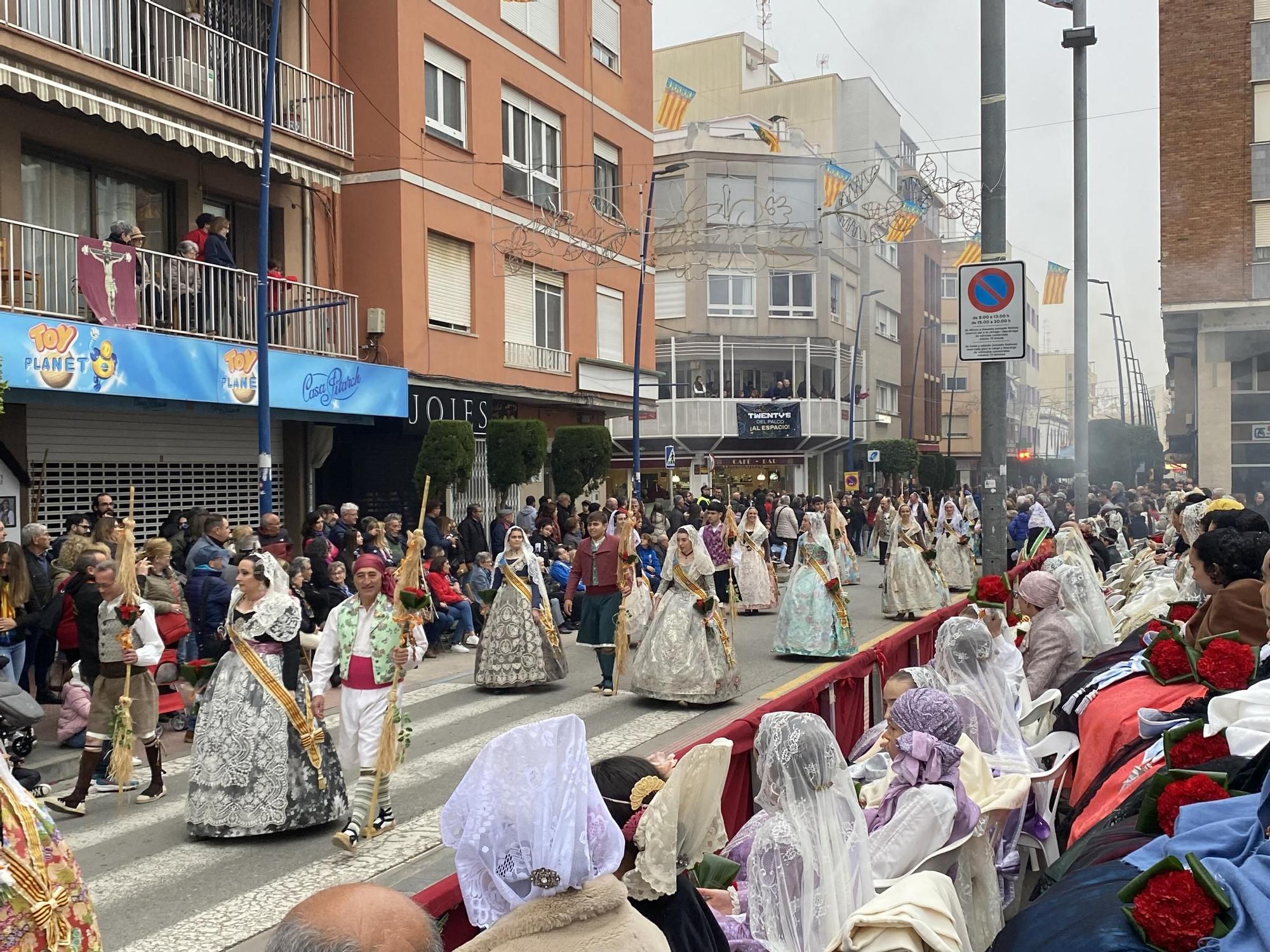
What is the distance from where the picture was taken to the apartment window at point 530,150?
73.8 ft

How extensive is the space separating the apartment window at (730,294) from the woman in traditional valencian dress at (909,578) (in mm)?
27453

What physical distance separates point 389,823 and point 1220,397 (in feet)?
88.3

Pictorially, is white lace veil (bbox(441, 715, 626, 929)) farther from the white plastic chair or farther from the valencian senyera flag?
the valencian senyera flag

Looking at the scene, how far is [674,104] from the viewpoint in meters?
36.6

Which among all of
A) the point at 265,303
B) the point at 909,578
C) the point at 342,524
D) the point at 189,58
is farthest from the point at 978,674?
the point at 189,58

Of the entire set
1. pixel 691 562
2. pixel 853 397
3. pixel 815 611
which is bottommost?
pixel 815 611

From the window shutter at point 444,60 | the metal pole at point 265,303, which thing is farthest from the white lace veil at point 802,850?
the window shutter at point 444,60

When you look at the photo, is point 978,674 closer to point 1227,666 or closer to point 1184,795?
point 1227,666

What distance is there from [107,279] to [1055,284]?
1858 centimetres

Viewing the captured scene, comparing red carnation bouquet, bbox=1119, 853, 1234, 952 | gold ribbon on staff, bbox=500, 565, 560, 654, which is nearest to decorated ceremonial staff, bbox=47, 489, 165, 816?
gold ribbon on staff, bbox=500, 565, 560, 654

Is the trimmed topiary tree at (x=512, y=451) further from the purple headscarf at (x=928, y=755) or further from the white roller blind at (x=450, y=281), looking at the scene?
the purple headscarf at (x=928, y=755)

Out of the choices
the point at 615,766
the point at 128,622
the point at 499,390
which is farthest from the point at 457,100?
the point at 615,766

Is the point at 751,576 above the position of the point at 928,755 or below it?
below

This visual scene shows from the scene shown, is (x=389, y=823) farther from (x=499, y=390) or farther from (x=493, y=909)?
(x=499, y=390)
